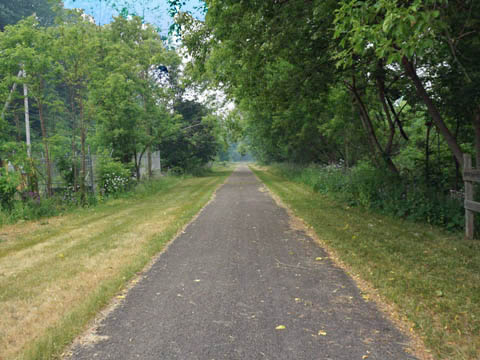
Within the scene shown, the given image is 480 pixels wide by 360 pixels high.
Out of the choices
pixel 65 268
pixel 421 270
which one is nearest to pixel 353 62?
pixel 421 270

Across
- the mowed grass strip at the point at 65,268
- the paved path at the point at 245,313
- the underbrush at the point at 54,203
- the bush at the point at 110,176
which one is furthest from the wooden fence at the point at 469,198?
the bush at the point at 110,176

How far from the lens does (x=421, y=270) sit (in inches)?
197

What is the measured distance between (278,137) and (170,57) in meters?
8.71

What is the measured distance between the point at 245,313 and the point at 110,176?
12.0 meters

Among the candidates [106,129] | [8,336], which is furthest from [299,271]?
[106,129]

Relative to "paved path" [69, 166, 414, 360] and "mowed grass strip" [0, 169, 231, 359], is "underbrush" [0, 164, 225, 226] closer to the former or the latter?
"mowed grass strip" [0, 169, 231, 359]

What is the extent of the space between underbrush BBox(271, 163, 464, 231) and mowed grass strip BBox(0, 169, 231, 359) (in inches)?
214

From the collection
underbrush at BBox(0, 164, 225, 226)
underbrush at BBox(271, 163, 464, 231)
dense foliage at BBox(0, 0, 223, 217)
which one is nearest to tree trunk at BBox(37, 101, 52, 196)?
dense foliage at BBox(0, 0, 223, 217)

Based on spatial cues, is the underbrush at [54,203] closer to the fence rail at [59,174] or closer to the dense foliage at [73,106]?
the dense foliage at [73,106]

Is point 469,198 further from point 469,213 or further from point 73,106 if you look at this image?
point 73,106

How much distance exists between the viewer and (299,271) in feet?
16.8

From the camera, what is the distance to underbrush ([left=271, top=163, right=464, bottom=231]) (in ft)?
26.0

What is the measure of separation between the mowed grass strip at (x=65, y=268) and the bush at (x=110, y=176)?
3395mm

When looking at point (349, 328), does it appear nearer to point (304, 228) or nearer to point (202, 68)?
point (304, 228)
